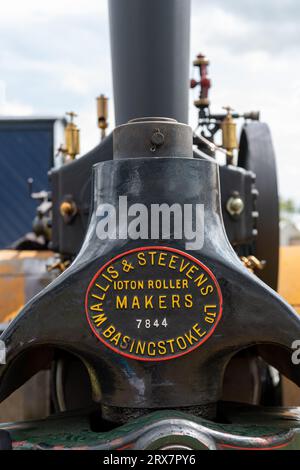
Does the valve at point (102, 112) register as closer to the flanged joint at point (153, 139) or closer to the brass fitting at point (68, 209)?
the brass fitting at point (68, 209)

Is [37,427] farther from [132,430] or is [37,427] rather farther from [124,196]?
Result: [124,196]

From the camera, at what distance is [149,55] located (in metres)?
2.56

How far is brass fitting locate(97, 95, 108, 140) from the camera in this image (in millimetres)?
3406

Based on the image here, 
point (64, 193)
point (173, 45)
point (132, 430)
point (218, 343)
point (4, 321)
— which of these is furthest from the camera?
point (4, 321)

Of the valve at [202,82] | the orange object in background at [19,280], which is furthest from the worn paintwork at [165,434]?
the valve at [202,82]

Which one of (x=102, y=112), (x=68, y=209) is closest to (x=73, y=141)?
(x=102, y=112)

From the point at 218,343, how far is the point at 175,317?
0.14 meters

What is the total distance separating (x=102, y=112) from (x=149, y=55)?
2.91 feet

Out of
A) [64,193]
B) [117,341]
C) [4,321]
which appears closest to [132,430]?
[117,341]

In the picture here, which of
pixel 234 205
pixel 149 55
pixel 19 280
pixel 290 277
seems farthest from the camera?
pixel 19 280

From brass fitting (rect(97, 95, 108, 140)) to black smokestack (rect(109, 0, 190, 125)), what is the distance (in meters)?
0.77

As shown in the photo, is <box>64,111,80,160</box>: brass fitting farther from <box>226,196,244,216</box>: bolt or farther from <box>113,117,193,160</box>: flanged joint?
<box>113,117,193,160</box>: flanged joint

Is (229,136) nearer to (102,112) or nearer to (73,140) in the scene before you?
(102,112)

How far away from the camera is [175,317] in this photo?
2.09m
